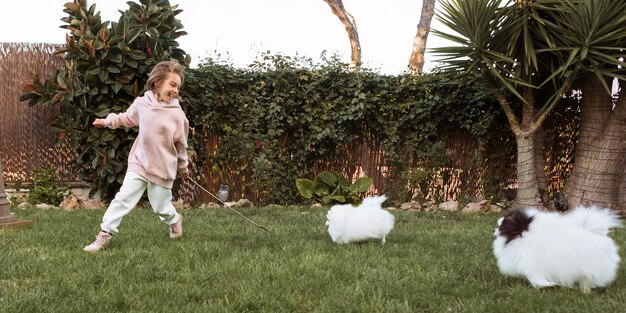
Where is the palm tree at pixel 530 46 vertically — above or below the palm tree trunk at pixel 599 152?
above

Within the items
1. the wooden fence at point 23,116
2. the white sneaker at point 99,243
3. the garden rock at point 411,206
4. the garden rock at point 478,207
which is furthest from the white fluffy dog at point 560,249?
the wooden fence at point 23,116

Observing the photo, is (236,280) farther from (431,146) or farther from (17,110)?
(17,110)

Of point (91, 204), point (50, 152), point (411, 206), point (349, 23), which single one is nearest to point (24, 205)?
point (91, 204)

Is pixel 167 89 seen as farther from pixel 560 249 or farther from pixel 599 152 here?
pixel 599 152

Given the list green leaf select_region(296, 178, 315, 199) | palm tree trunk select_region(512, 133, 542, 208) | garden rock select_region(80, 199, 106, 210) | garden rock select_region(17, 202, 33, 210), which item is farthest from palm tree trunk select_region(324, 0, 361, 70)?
garden rock select_region(17, 202, 33, 210)

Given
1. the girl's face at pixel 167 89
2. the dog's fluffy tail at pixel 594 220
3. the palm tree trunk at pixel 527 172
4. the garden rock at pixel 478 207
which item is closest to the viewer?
the dog's fluffy tail at pixel 594 220

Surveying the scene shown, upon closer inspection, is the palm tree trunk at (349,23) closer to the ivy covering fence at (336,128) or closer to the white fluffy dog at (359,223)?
the ivy covering fence at (336,128)

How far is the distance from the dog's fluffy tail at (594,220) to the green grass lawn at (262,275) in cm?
38

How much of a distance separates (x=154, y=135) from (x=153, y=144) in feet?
0.26

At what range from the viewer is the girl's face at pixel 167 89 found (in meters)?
4.67

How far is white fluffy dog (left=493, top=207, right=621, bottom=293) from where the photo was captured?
3.02 m

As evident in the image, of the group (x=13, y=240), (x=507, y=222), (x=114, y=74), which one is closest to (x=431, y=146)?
(x=114, y=74)

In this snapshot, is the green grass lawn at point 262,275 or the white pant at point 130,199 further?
the white pant at point 130,199

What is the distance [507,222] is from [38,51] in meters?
7.71
